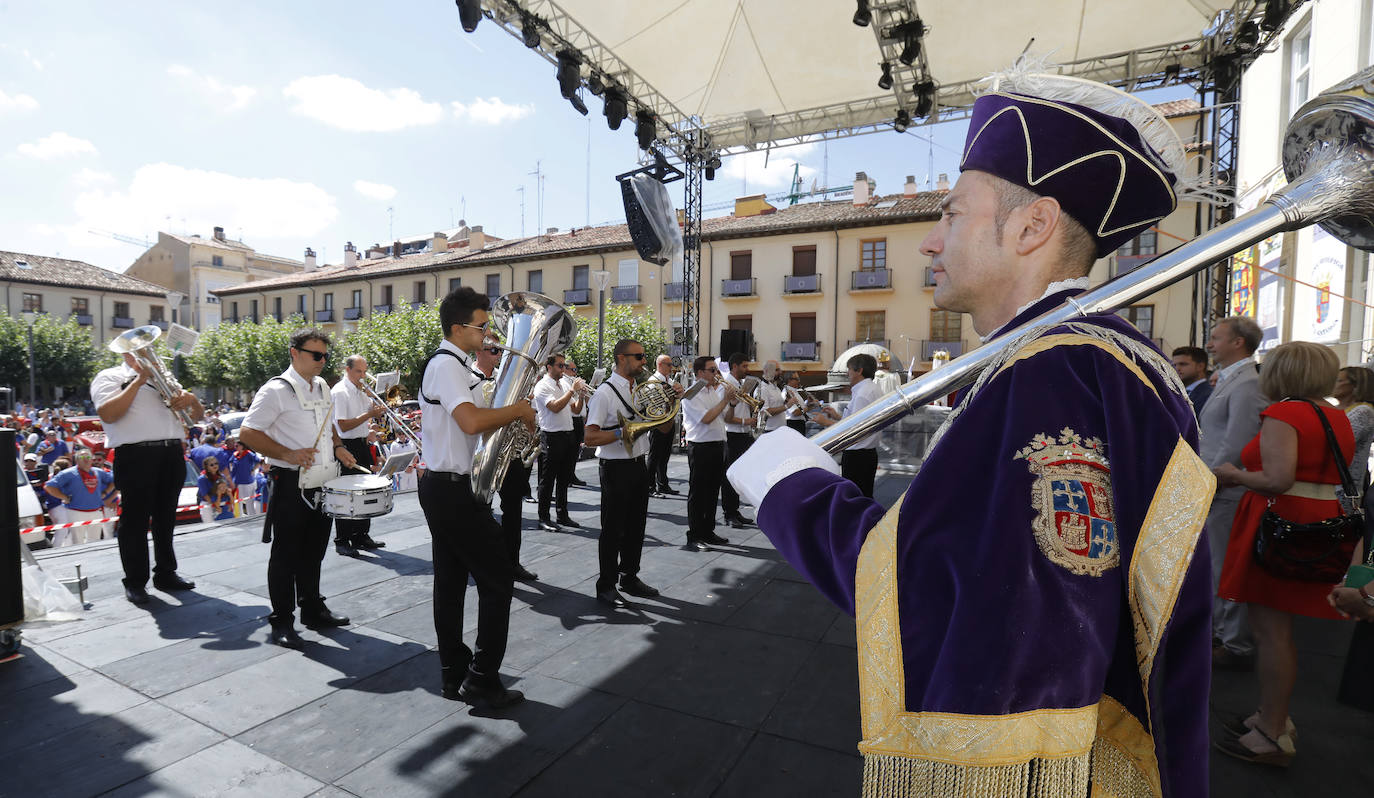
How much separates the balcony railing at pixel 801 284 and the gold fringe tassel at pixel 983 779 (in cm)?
2901

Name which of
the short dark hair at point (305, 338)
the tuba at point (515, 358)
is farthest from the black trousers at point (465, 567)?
the short dark hair at point (305, 338)

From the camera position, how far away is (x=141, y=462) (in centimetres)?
473

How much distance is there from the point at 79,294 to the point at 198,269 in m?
7.83

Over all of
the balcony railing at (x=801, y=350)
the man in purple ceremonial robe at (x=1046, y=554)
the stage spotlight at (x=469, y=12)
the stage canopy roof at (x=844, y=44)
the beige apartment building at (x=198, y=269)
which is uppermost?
the beige apartment building at (x=198, y=269)

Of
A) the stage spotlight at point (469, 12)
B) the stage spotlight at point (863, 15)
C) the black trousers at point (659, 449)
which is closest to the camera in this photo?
the stage spotlight at point (469, 12)

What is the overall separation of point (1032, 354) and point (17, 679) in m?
5.05

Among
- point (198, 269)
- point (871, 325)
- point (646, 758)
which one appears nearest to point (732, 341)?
point (646, 758)

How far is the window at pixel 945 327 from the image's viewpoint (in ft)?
87.0

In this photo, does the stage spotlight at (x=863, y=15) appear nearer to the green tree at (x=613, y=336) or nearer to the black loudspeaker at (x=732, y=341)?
the black loudspeaker at (x=732, y=341)

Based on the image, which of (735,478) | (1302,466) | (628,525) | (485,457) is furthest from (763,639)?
(735,478)

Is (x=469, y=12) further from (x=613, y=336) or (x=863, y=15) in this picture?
A: (x=613, y=336)

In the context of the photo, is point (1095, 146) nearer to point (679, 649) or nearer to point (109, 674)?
point (679, 649)

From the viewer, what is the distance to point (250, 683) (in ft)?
11.4

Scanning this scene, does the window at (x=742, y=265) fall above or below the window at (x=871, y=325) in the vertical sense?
above
